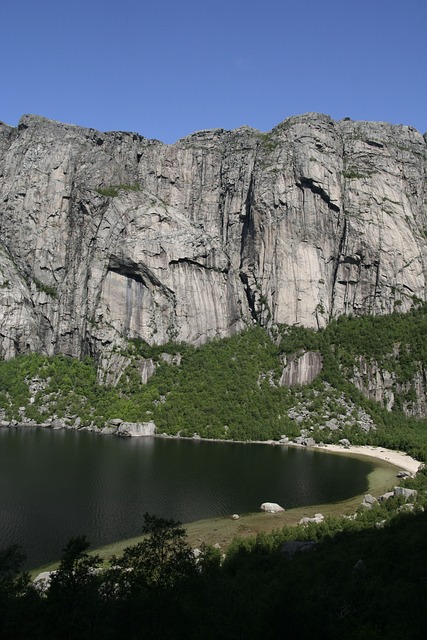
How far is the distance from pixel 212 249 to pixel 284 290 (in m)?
21.8

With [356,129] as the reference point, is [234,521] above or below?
below

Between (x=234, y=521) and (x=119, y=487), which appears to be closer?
(x=234, y=521)

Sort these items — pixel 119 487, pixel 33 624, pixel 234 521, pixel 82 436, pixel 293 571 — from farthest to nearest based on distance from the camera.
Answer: pixel 82 436
pixel 119 487
pixel 234 521
pixel 293 571
pixel 33 624

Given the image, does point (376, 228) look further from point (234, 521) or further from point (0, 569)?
point (0, 569)

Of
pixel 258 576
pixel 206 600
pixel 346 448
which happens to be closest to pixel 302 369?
pixel 346 448

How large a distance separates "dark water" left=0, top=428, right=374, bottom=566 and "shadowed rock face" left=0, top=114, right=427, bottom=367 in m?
46.0

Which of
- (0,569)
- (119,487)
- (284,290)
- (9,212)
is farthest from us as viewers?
(9,212)

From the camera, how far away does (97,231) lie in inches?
5079

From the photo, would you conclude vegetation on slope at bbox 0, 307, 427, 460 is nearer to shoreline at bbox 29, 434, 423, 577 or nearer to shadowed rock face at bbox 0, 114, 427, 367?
shadowed rock face at bbox 0, 114, 427, 367

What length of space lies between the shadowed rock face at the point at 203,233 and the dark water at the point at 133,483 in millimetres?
45986

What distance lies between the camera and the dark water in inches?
1660

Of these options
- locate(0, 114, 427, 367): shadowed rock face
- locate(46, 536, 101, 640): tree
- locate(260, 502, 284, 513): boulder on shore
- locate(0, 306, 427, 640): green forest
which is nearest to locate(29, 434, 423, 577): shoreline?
locate(260, 502, 284, 513): boulder on shore

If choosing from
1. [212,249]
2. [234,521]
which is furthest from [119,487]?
[212,249]

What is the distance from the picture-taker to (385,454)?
82.8 m
